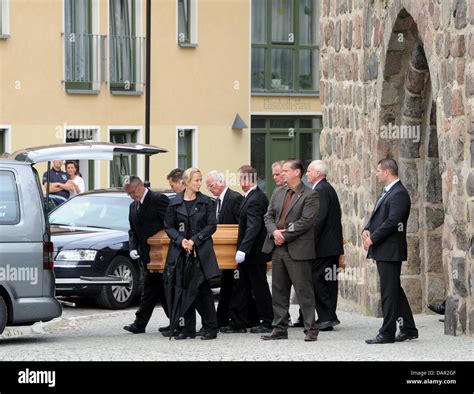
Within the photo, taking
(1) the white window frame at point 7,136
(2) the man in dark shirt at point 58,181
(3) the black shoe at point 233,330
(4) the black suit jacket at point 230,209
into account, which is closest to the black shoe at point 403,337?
(3) the black shoe at point 233,330

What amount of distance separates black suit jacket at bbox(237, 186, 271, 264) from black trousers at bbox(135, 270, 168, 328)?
3.14 feet

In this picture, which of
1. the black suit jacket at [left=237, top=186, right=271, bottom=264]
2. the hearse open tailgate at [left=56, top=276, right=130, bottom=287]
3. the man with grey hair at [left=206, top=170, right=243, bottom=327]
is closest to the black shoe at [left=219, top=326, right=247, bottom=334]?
the man with grey hair at [left=206, top=170, right=243, bottom=327]

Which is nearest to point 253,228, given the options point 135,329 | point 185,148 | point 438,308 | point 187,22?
point 135,329

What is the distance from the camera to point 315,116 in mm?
43125

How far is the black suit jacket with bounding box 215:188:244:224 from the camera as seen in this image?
18.3 m

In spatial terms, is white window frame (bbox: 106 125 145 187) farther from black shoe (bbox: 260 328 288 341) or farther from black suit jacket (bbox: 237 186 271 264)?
black shoe (bbox: 260 328 288 341)

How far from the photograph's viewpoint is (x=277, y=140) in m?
42.7

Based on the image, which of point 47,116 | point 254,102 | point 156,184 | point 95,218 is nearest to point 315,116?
point 254,102

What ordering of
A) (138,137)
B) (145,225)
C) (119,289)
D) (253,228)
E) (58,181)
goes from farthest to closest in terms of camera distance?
(138,137) < (58,181) < (119,289) < (145,225) < (253,228)

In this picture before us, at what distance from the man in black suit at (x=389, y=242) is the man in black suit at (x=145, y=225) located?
2.61 metres

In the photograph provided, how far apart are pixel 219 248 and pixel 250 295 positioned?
0.67 m

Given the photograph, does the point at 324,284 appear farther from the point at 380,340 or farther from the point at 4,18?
the point at 4,18
